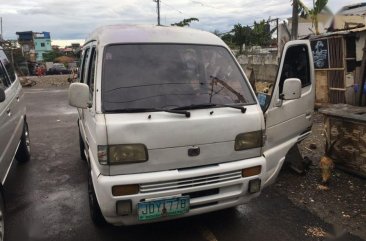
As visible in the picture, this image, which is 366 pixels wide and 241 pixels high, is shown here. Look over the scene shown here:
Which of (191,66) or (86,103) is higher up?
(191,66)

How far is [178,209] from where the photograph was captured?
116 inches

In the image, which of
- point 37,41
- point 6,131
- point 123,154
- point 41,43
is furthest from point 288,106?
point 41,43

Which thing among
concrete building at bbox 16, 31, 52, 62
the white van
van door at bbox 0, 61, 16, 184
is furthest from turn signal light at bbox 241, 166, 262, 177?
concrete building at bbox 16, 31, 52, 62

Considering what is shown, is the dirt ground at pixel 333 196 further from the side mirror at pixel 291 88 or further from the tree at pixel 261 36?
the tree at pixel 261 36

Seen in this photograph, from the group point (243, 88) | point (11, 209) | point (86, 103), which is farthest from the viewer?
point (11, 209)

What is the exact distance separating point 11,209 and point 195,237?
7.67 feet

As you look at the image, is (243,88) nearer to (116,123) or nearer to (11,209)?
(116,123)

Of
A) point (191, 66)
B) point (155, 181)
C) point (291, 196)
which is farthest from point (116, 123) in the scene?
point (291, 196)

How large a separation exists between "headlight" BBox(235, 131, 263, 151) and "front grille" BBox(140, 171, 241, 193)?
244mm

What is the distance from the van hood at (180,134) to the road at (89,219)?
896mm

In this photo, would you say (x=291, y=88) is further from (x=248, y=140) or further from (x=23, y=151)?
(x=23, y=151)

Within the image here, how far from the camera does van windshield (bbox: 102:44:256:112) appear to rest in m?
3.14

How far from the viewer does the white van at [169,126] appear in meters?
2.85

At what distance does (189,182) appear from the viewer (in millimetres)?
2986
